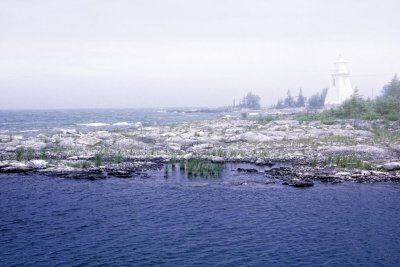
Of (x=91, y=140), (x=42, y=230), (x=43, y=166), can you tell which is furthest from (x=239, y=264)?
(x=91, y=140)

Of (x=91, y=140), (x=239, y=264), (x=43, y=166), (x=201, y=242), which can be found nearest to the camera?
(x=239, y=264)

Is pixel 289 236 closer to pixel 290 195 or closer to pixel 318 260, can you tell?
pixel 318 260

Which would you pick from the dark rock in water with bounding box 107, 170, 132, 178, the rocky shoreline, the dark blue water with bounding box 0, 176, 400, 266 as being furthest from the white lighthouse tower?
the dark rock in water with bounding box 107, 170, 132, 178

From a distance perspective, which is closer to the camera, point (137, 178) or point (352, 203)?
point (352, 203)

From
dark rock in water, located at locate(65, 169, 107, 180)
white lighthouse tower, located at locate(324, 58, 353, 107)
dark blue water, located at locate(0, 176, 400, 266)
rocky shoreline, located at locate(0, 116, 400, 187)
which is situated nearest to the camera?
dark blue water, located at locate(0, 176, 400, 266)

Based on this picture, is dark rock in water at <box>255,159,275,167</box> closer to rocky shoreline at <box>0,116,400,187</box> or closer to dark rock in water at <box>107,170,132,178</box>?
rocky shoreline at <box>0,116,400,187</box>

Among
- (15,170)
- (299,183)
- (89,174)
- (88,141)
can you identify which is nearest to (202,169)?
(299,183)

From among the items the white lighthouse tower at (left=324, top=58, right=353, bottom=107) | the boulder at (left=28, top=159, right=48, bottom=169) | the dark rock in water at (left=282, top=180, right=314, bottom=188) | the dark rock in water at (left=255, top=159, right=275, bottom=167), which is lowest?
the dark rock in water at (left=282, top=180, right=314, bottom=188)

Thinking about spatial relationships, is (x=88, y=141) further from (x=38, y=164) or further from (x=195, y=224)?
(x=195, y=224)
